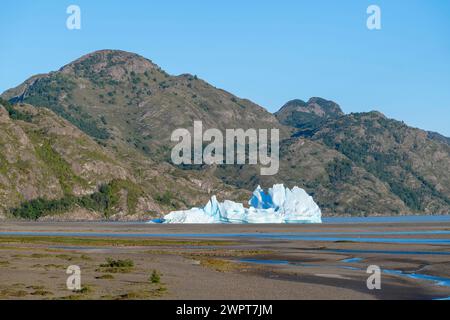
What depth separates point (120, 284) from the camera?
5106cm

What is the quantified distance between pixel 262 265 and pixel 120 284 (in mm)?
23541

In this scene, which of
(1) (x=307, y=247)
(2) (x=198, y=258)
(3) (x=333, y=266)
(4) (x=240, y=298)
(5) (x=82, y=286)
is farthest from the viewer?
(1) (x=307, y=247)

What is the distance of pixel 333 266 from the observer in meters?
70.9

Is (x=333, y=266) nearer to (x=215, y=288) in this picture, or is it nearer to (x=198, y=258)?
(x=198, y=258)
